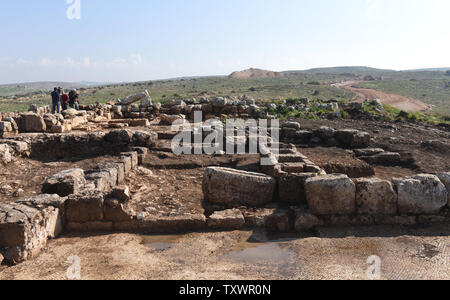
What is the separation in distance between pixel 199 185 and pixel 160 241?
3094 millimetres

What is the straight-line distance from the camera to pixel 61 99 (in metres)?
17.7

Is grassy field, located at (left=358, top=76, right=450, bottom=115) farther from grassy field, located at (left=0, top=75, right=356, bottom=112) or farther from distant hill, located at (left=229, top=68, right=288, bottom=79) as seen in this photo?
distant hill, located at (left=229, top=68, right=288, bottom=79)

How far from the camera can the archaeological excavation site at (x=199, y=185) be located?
6.26 m

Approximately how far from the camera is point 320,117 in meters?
19.0

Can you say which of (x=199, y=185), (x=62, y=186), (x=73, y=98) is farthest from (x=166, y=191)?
(x=73, y=98)

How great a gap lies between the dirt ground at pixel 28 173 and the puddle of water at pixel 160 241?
346cm

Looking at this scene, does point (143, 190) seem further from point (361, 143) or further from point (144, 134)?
point (361, 143)

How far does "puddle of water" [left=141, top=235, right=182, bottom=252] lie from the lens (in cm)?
567

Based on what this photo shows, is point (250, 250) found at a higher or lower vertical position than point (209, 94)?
lower

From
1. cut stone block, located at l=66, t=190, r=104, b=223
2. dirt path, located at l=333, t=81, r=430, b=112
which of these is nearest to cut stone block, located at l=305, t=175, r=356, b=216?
cut stone block, located at l=66, t=190, r=104, b=223

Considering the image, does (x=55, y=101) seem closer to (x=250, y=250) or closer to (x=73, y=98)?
(x=73, y=98)

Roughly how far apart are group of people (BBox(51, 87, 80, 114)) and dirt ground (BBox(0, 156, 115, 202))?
7.09 meters
